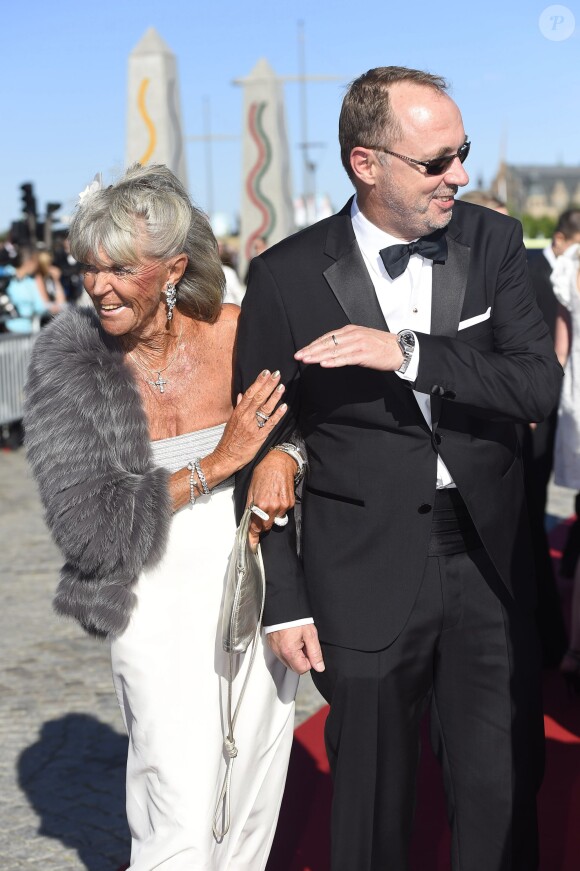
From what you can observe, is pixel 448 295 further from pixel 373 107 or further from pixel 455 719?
pixel 455 719

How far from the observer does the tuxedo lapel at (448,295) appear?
2.62 metres

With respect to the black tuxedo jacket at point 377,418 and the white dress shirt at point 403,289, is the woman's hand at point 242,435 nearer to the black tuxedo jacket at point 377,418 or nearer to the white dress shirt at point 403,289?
the black tuxedo jacket at point 377,418

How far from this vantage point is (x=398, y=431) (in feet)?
8.61

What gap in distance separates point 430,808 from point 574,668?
140 centimetres

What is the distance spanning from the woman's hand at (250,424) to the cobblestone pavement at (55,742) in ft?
2.89

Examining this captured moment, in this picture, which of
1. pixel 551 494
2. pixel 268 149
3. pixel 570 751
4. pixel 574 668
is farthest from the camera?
pixel 268 149

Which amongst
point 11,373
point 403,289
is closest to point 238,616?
point 403,289

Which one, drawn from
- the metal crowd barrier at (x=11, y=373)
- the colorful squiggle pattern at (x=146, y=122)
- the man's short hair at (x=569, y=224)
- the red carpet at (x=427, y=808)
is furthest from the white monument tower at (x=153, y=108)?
the red carpet at (x=427, y=808)

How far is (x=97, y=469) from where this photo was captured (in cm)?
273

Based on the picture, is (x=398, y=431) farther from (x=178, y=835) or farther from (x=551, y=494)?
(x=551, y=494)

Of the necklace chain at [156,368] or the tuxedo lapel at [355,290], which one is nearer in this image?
the tuxedo lapel at [355,290]

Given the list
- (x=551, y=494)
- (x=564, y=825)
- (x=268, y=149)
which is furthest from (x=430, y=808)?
(x=268, y=149)

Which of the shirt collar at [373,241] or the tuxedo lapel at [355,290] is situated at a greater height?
the shirt collar at [373,241]

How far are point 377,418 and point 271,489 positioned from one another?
0.30m
